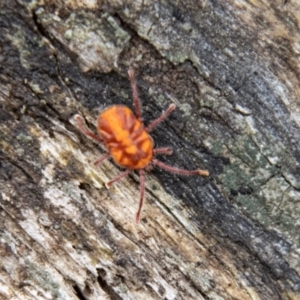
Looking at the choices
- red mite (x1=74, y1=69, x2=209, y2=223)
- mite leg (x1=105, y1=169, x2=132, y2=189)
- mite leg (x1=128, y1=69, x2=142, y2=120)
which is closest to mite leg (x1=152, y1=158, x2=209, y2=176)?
red mite (x1=74, y1=69, x2=209, y2=223)

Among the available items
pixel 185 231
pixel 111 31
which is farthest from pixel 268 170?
pixel 111 31

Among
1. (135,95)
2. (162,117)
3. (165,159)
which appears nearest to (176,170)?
(165,159)

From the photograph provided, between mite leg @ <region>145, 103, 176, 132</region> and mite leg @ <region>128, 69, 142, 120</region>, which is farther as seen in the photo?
mite leg @ <region>145, 103, 176, 132</region>

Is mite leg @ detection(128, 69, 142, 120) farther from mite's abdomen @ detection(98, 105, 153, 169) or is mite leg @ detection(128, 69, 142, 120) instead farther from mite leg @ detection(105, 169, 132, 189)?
mite leg @ detection(105, 169, 132, 189)

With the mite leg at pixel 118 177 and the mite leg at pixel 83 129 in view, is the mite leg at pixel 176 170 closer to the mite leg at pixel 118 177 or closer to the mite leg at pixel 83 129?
the mite leg at pixel 118 177

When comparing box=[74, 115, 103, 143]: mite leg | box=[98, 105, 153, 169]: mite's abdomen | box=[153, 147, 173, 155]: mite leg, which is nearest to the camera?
box=[98, 105, 153, 169]: mite's abdomen

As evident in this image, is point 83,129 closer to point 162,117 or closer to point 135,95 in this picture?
point 135,95
